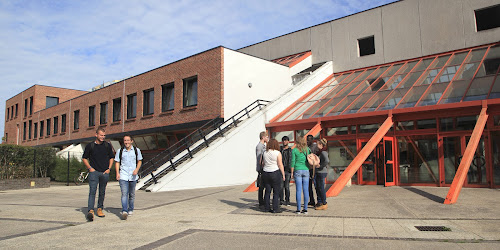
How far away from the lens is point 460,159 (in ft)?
39.5

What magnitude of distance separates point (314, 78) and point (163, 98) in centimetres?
868

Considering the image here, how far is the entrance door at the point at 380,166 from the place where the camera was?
13.0m

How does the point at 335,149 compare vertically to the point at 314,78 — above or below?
below

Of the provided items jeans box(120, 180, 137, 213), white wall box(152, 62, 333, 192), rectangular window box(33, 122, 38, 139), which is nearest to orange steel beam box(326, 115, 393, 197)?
jeans box(120, 180, 137, 213)

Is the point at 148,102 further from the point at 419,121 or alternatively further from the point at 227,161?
the point at 419,121

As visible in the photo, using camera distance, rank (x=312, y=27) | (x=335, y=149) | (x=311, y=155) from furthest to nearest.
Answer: (x=312, y=27) → (x=335, y=149) → (x=311, y=155)

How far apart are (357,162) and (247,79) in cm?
927

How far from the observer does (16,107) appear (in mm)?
45156

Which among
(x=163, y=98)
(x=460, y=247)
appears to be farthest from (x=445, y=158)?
(x=163, y=98)

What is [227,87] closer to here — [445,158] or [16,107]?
[445,158]

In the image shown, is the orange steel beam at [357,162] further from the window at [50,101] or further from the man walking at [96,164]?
the window at [50,101]

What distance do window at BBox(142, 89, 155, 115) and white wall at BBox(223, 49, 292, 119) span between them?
6248 millimetres

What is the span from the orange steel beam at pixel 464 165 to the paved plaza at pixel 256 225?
13.9 inches

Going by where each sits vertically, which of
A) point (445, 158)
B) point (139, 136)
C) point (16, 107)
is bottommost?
point (445, 158)
